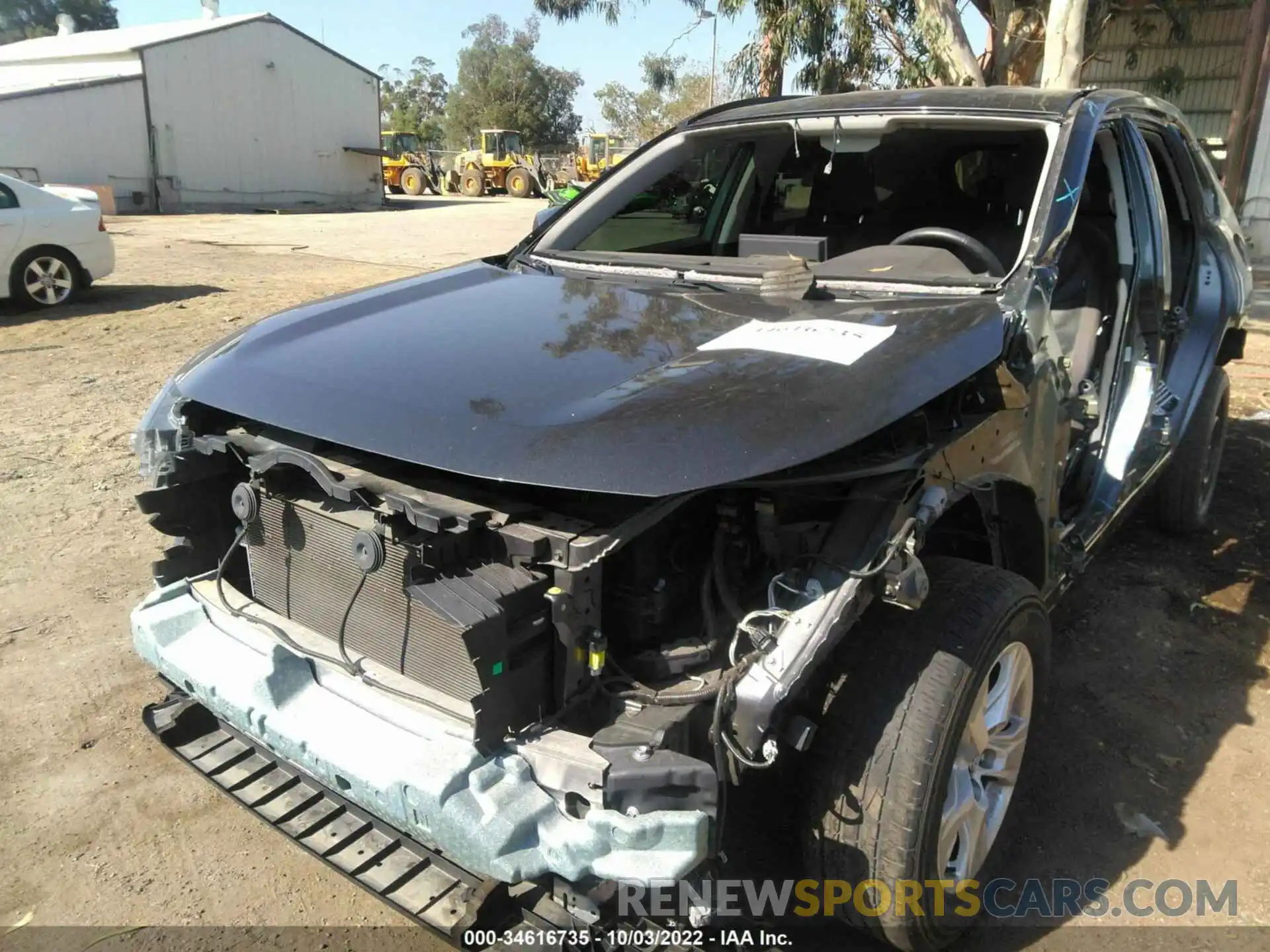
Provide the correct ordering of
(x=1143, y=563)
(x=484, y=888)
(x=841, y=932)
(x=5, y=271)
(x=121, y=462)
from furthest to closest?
(x=5, y=271) → (x=121, y=462) → (x=1143, y=563) → (x=841, y=932) → (x=484, y=888)

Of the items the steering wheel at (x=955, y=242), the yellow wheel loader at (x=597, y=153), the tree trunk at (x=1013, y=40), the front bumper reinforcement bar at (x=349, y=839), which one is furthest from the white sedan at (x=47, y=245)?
the yellow wheel loader at (x=597, y=153)

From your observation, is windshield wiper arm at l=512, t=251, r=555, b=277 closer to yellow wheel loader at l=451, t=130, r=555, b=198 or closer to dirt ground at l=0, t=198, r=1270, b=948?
dirt ground at l=0, t=198, r=1270, b=948

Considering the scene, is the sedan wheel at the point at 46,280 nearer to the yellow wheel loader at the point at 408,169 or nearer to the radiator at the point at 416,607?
the radiator at the point at 416,607

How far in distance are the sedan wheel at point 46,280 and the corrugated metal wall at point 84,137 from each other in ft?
61.8

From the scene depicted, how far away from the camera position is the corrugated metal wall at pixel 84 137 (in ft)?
84.2

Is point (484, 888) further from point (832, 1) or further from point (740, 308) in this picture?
point (832, 1)

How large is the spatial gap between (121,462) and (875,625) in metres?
4.75

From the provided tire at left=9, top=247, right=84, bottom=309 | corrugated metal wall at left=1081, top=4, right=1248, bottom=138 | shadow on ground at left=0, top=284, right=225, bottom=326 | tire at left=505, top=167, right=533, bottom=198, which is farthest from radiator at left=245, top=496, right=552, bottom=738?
tire at left=505, top=167, right=533, bottom=198

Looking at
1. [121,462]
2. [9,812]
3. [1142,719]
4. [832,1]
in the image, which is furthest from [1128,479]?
[832,1]

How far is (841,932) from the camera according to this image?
2.27 metres

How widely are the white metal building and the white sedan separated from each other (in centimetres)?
1704
